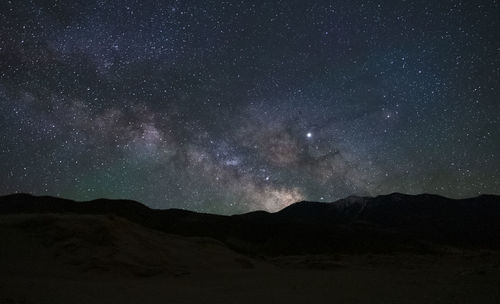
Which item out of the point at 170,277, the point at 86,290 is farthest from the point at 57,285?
the point at 170,277

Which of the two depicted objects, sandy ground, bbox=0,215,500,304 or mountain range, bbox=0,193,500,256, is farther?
mountain range, bbox=0,193,500,256

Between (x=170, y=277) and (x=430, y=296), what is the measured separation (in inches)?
390

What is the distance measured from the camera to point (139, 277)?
15.1 meters

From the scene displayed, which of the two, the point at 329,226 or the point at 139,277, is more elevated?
the point at 329,226

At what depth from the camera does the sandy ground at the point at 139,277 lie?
36.4ft

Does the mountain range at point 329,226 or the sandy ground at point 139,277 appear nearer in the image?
the sandy ground at point 139,277

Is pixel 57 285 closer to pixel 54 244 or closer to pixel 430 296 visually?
pixel 54 244

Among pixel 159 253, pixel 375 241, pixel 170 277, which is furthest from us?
pixel 375 241

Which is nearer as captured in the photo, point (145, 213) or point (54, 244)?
point (54, 244)

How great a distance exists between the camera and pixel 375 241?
5697cm

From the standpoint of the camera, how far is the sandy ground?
11109mm

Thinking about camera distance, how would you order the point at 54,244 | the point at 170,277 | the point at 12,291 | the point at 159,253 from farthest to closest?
the point at 159,253
the point at 54,244
the point at 170,277
the point at 12,291

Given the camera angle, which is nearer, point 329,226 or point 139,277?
point 139,277

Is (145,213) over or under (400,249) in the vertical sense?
over
